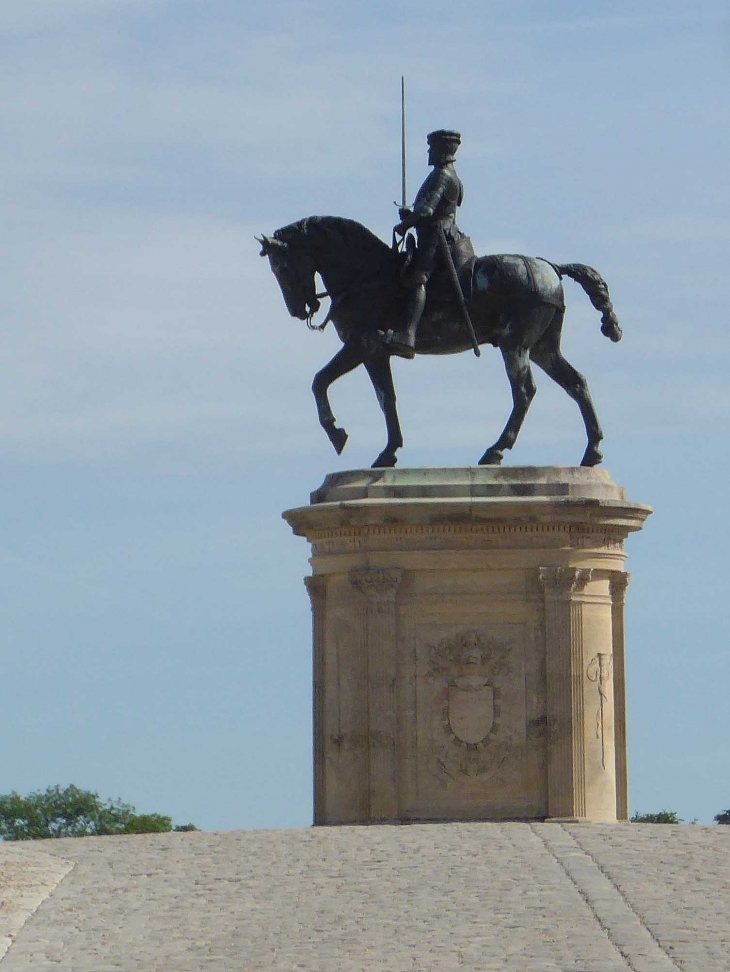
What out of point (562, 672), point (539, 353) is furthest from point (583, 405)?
point (562, 672)

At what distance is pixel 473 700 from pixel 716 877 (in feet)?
17.9

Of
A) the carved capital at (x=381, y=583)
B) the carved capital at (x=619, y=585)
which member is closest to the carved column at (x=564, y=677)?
the carved capital at (x=619, y=585)

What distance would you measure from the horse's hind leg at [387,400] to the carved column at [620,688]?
2608 mm

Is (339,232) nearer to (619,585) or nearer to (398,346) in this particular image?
(398,346)

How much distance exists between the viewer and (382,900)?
22.8 metres

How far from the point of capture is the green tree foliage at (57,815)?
58094mm

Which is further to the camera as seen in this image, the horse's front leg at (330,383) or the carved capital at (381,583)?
the horse's front leg at (330,383)

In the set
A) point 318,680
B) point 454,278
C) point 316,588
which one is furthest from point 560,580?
point 454,278

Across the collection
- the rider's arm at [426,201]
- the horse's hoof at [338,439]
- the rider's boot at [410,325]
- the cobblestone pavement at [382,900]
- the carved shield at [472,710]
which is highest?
the rider's arm at [426,201]

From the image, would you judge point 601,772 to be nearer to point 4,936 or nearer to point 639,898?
point 639,898

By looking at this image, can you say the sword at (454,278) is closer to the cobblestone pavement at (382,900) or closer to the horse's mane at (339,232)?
the horse's mane at (339,232)

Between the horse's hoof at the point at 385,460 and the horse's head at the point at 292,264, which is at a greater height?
the horse's head at the point at 292,264

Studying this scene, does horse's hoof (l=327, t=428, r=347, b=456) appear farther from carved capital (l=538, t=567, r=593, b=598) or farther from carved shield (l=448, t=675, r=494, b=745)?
carved shield (l=448, t=675, r=494, b=745)

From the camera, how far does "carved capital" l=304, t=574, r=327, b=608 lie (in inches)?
1168
